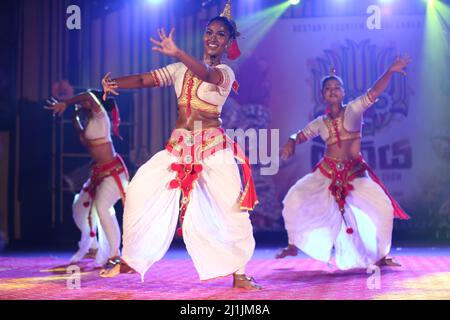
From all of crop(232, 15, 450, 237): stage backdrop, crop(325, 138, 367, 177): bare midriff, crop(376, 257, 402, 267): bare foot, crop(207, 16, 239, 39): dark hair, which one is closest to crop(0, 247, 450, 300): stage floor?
crop(376, 257, 402, 267): bare foot

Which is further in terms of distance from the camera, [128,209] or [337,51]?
[337,51]

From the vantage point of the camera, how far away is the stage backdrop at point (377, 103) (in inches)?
369

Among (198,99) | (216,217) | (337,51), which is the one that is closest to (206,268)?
(216,217)

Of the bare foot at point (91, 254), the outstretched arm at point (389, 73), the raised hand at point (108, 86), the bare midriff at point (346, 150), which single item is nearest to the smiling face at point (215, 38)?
the raised hand at point (108, 86)

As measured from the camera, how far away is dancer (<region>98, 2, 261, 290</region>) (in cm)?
423

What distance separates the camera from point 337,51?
9.45m

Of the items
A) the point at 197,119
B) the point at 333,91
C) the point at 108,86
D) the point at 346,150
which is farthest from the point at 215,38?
the point at 346,150

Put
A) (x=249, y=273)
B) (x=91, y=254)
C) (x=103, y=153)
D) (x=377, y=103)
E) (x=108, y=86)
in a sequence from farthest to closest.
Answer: (x=377, y=103) < (x=91, y=254) < (x=103, y=153) < (x=249, y=273) < (x=108, y=86)

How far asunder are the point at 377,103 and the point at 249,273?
466 cm

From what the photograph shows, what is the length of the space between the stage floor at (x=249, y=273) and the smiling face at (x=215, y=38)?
1.54 m

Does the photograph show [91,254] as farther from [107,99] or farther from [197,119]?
[197,119]

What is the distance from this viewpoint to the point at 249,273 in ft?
18.0

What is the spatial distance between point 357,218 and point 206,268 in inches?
82.6
